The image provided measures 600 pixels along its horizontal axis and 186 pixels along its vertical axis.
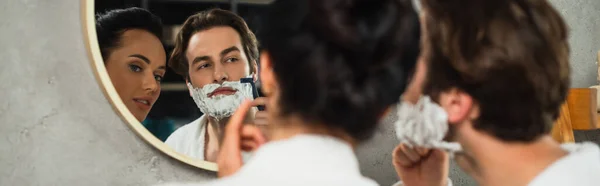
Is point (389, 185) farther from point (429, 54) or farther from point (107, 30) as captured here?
point (107, 30)

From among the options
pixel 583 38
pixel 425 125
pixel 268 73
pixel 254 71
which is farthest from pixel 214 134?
pixel 583 38

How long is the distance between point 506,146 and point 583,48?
98 centimetres

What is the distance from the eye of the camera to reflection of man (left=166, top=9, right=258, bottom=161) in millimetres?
1287

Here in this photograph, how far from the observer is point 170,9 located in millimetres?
1267

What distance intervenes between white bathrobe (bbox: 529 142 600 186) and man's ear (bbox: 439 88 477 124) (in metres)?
0.14

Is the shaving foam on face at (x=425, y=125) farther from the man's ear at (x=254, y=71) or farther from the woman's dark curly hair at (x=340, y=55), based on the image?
the man's ear at (x=254, y=71)

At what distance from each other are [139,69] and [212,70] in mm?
140

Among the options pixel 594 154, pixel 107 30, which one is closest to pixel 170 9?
pixel 107 30

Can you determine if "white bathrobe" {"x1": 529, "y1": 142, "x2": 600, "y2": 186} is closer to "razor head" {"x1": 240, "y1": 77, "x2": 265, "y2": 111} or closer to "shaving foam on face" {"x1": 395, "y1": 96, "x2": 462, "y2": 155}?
"shaving foam on face" {"x1": 395, "y1": 96, "x2": 462, "y2": 155}

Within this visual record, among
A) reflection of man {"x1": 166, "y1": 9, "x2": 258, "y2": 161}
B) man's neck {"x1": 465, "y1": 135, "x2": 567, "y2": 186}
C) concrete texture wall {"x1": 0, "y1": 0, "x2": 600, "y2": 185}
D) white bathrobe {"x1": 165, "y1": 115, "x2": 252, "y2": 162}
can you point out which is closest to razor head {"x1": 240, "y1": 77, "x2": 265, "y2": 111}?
reflection of man {"x1": 166, "y1": 9, "x2": 258, "y2": 161}

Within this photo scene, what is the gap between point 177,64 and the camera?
50.3 inches

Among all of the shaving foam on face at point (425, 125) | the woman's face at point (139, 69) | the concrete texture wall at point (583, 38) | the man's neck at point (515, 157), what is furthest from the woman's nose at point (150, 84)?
the concrete texture wall at point (583, 38)

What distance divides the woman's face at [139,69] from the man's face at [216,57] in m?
0.06

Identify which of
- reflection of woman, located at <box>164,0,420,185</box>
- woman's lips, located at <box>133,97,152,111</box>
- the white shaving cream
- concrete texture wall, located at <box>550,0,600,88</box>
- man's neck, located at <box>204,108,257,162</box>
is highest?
reflection of woman, located at <box>164,0,420,185</box>
